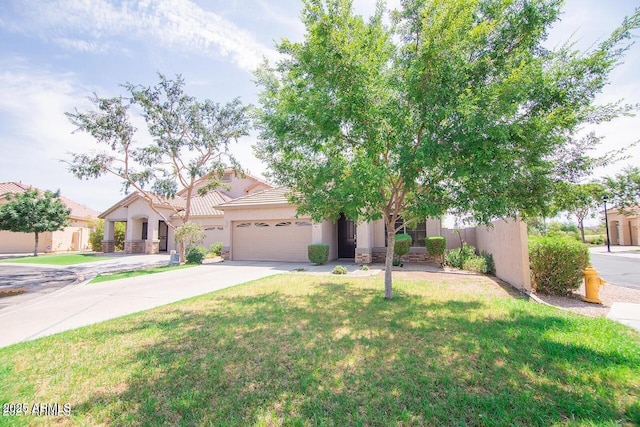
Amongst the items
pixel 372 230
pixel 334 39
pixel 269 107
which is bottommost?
pixel 372 230

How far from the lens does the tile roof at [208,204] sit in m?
22.1

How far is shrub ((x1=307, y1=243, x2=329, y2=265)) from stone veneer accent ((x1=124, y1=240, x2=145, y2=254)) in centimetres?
1759

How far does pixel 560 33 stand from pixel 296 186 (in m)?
6.34

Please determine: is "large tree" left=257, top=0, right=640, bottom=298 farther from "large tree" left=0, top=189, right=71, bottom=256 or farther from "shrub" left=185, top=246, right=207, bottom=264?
"large tree" left=0, top=189, right=71, bottom=256

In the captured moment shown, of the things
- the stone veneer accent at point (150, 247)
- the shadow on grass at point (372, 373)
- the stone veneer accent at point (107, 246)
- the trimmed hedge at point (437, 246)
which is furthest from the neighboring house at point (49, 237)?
the trimmed hedge at point (437, 246)

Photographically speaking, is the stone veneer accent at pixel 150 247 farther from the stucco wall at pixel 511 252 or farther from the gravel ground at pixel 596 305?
the gravel ground at pixel 596 305

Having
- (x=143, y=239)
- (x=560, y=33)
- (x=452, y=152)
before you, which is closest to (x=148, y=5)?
(x=452, y=152)

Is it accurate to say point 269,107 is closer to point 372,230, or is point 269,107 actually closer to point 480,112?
point 480,112

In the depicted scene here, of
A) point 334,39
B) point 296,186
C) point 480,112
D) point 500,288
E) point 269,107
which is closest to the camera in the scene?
point 480,112

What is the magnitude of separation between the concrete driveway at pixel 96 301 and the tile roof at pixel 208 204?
1089 centimetres

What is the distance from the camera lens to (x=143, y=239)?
2561cm

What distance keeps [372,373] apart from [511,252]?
302 inches

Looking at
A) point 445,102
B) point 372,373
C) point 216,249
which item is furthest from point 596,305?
point 216,249

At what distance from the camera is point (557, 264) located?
7.87m
